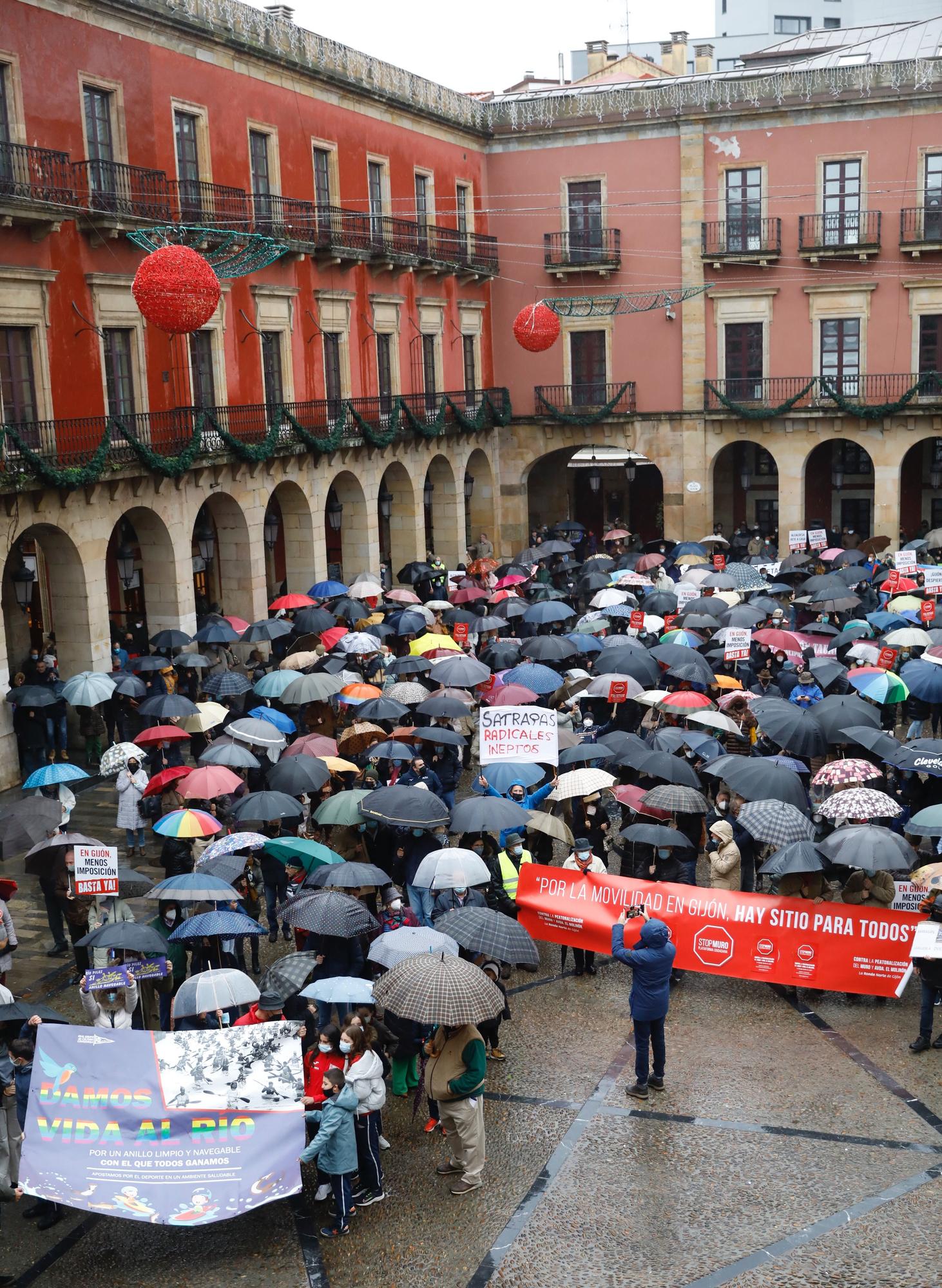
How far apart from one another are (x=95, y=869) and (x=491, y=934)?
3889 millimetres

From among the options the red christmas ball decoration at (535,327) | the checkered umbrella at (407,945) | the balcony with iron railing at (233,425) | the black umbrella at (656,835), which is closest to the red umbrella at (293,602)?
the balcony with iron railing at (233,425)

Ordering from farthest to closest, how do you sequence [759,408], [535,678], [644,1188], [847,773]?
[759,408]
[535,678]
[847,773]
[644,1188]

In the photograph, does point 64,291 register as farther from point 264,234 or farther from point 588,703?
point 588,703

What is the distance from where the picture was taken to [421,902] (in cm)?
1380

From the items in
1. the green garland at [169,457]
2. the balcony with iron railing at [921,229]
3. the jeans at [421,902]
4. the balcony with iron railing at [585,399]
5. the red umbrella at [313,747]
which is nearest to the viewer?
the jeans at [421,902]

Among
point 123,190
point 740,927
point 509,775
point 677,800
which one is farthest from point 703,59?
point 740,927

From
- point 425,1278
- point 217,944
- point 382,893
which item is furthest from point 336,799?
point 425,1278

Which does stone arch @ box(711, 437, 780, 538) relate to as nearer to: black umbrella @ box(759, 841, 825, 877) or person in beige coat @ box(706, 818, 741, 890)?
person in beige coat @ box(706, 818, 741, 890)

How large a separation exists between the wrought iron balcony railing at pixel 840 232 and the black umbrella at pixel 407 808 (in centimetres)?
2642

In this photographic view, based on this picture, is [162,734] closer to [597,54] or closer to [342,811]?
[342,811]

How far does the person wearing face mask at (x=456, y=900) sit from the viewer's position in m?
Answer: 12.5

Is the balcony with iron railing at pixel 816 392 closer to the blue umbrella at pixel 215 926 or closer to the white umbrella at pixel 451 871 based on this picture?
the white umbrella at pixel 451 871

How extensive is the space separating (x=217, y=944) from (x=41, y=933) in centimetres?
379

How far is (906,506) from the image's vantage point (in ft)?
133
